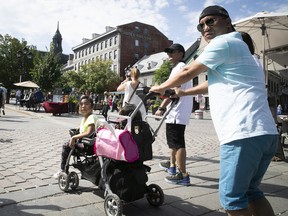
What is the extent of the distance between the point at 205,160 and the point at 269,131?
4030 mm

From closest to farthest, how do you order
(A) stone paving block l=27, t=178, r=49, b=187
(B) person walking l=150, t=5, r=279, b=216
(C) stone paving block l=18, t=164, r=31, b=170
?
1. (B) person walking l=150, t=5, r=279, b=216
2. (A) stone paving block l=27, t=178, r=49, b=187
3. (C) stone paving block l=18, t=164, r=31, b=170

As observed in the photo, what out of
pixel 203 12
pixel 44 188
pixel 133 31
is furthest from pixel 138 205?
pixel 133 31

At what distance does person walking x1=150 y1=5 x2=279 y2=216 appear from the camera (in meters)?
1.80

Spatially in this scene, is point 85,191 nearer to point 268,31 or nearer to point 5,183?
point 5,183

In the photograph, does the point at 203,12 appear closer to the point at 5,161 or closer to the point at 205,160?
the point at 205,160

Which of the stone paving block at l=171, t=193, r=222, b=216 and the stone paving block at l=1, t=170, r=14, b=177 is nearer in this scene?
the stone paving block at l=171, t=193, r=222, b=216

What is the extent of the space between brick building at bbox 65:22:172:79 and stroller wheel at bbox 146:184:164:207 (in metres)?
53.0

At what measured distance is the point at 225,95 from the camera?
1930 mm

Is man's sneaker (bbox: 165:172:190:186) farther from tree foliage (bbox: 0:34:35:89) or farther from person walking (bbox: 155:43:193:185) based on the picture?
tree foliage (bbox: 0:34:35:89)

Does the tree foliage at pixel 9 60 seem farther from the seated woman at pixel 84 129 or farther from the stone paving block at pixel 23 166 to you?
the seated woman at pixel 84 129

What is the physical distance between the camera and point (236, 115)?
185 cm

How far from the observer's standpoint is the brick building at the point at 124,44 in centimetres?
5525

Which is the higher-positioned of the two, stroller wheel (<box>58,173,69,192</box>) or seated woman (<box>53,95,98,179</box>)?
seated woman (<box>53,95,98,179</box>)

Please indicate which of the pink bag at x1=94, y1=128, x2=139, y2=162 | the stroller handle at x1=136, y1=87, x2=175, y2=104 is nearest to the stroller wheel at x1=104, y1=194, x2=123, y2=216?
the pink bag at x1=94, y1=128, x2=139, y2=162
